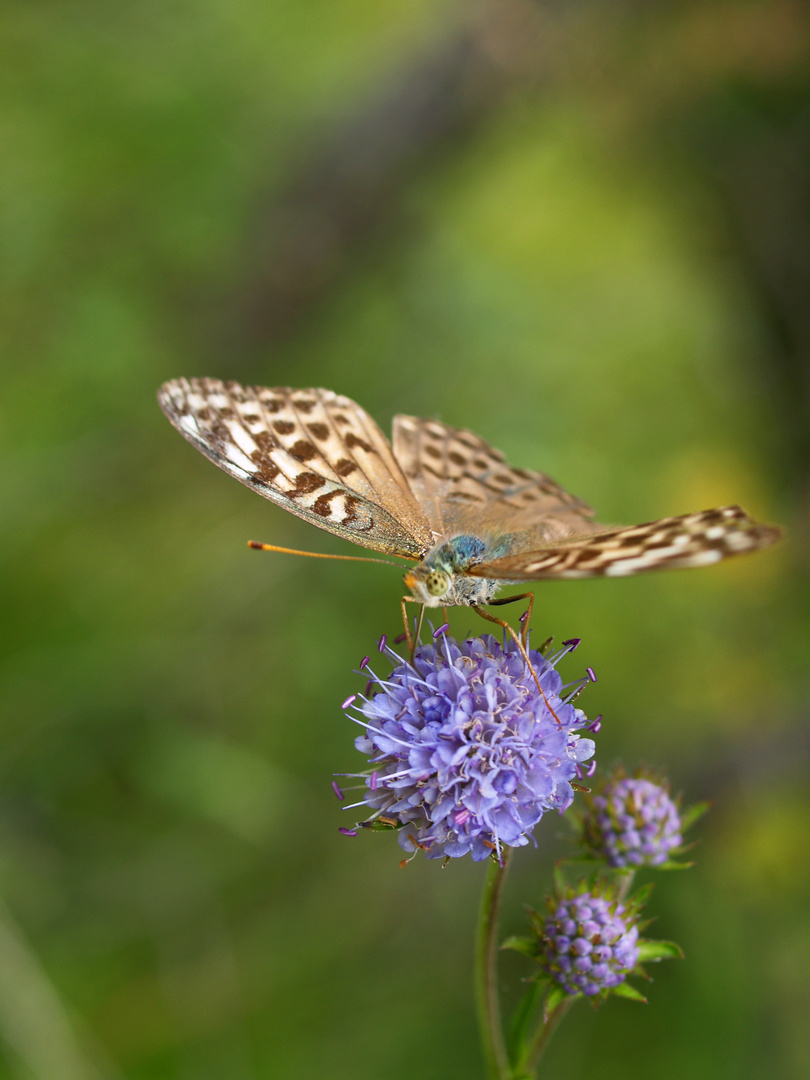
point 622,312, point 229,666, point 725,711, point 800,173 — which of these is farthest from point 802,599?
point 229,666

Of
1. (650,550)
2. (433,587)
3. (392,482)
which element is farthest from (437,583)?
(392,482)

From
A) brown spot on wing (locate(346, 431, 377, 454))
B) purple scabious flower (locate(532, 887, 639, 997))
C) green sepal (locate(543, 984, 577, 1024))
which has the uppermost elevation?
brown spot on wing (locate(346, 431, 377, 454))

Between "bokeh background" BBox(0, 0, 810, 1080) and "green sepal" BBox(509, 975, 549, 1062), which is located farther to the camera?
"bokeh background" BBox(0, 0, 810, 1080)

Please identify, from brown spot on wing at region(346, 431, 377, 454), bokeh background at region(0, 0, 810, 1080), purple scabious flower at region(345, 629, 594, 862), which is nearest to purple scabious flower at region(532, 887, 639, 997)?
purple scabious flower at region(345, 629, 594, 862)

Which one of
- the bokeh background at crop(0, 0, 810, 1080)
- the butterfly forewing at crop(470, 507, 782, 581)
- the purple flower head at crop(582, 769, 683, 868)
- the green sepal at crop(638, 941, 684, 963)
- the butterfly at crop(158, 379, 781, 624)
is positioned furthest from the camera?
the bokeh background at crop(0, 0, 810, 1080)

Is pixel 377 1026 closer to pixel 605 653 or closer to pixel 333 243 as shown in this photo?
pixel 605 653

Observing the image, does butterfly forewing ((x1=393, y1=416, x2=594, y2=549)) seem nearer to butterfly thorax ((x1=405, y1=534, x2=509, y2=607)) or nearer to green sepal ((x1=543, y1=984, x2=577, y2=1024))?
butterfly thorax ((x1=405, y1=534, x2=509, y2=607))

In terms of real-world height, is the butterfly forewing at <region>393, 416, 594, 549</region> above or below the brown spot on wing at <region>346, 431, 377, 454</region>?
below
